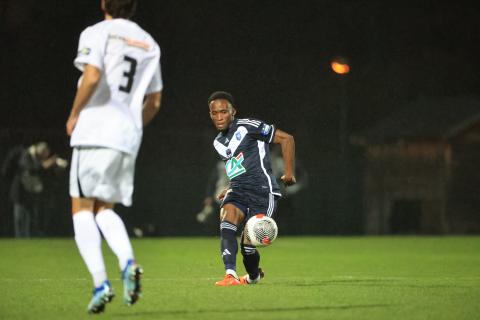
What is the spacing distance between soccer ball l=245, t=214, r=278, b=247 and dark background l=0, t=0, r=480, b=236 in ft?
50.1

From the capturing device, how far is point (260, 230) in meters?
9.83

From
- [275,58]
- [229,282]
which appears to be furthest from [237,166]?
[275,58]

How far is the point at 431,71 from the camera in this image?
45750 mm

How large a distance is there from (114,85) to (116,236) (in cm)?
103

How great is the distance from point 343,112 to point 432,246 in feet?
26.5

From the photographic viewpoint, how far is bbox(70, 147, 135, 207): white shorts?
7023mm

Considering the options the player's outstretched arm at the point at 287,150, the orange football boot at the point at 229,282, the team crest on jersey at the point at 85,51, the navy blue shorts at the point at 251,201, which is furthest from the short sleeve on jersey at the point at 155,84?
the navy blue shorts at the point at 251,201

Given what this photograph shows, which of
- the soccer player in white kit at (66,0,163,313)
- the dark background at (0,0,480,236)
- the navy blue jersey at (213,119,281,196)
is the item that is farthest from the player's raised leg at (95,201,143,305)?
the dark background at (0,0,480,236)

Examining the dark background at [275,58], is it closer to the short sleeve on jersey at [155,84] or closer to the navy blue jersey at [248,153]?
the navy blue jersey at [248,153]

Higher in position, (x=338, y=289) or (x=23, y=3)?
(x=23, y=3)

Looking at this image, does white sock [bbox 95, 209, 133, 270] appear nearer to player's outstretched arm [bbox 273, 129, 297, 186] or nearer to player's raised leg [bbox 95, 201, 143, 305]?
A: player's raised leg [bbox 95, 201, 143, 305]

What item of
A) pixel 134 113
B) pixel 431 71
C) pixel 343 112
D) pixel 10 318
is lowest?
pixel 10 318

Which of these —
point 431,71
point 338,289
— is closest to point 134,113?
point 338,289

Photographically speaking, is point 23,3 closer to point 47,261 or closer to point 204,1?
point 204,1
